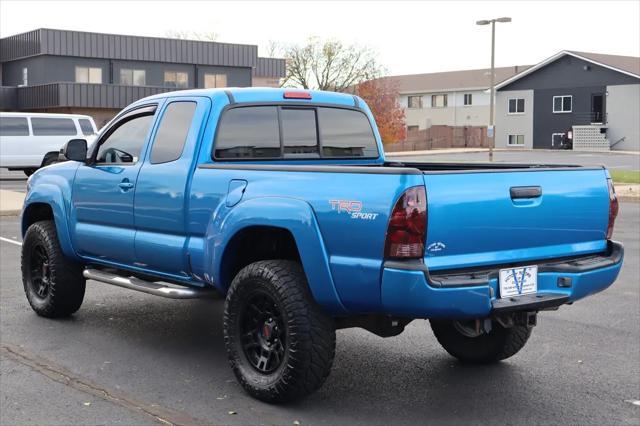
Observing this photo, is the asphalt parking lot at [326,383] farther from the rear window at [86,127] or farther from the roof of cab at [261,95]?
the rear window at [86,127]

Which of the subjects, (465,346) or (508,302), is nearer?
(508,302)

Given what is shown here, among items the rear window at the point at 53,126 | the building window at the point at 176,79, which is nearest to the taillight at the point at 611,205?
the rear window at the point at 53,126

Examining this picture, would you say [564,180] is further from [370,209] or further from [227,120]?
[227,120]

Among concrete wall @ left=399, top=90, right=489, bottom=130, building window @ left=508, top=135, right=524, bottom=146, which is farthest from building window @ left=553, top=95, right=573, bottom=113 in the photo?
concrete wall @ left=399, top=90, right=489, bottom=130

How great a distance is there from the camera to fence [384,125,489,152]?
67812mm

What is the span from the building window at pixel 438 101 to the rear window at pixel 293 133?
244 feet

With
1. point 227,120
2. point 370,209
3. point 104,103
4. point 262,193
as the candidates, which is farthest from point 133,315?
point 104,103

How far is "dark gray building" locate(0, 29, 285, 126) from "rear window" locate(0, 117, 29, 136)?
18.7 metres

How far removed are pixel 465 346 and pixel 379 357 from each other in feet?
2.13

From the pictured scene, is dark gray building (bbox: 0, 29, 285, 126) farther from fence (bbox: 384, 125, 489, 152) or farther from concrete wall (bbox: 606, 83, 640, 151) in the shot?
concrete wall (bbox: 606, 83, 640, 151)

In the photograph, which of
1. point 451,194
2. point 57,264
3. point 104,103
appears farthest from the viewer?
point 104,103

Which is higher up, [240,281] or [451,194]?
[451,194]

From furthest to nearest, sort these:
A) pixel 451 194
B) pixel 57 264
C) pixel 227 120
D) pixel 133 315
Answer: pixel 133 315 < pixel 57 264 < pixel 227 120 < pixel 451 194

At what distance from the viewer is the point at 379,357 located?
683 cm
